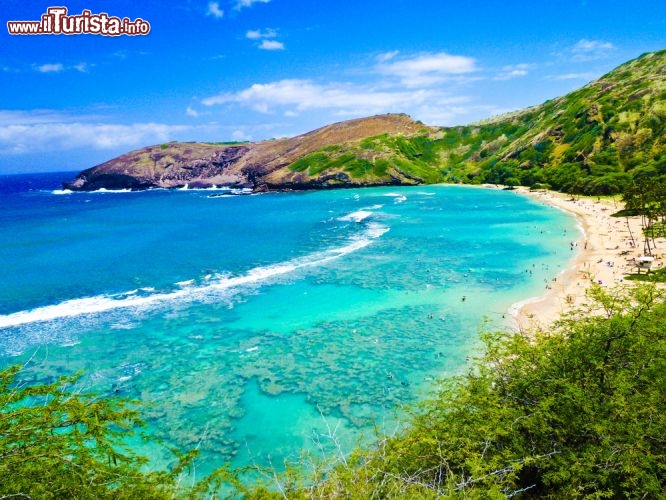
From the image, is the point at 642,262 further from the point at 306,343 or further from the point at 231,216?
the point at 231,216

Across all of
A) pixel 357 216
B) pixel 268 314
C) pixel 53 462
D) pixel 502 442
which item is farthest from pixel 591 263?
pixel 357 216

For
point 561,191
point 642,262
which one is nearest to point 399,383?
point 642,262

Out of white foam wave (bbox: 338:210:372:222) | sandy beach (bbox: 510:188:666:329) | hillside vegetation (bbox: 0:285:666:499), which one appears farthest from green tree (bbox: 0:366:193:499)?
white foam wave (bbox: 338:210:372:222)

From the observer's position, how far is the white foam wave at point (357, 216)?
118688mm

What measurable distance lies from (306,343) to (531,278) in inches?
1415

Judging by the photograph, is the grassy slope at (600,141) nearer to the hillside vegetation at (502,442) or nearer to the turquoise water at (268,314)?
the turquoise water at (268,314)

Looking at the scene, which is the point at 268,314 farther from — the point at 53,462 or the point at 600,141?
the point at 600,141

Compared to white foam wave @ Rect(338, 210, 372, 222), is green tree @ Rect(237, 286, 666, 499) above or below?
below

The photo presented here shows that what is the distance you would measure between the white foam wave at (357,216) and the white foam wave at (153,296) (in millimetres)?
43338

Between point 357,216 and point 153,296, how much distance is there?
7563 centimetres

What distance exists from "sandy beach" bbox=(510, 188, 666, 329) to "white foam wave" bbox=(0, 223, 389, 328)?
36358 mm

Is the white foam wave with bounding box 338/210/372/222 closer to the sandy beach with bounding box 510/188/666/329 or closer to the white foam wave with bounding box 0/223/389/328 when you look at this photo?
the white foam wave with bounding box 0/223/389/328

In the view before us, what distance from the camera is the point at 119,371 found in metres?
38.1

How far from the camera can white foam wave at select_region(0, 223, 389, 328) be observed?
52031mm
